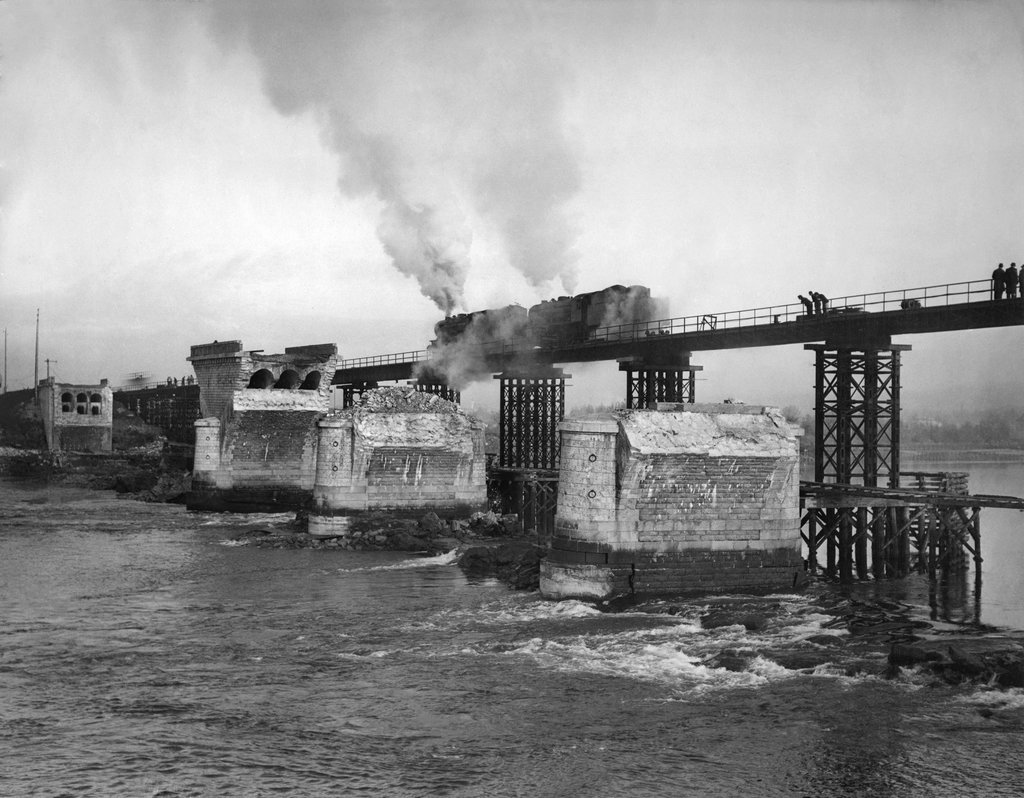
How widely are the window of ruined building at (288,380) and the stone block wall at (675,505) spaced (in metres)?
39.7

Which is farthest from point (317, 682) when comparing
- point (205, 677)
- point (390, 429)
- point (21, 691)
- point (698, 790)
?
point (390, 429)

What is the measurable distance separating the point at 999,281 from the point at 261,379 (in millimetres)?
47269

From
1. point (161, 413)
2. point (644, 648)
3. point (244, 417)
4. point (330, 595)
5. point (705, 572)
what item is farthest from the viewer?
point (161, 413)

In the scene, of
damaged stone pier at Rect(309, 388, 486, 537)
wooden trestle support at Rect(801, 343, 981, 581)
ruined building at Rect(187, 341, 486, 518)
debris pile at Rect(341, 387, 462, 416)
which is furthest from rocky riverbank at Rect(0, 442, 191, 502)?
wooden trestle support at Rect(801, 343, 981, 581)

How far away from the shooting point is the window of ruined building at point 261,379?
69062 mm

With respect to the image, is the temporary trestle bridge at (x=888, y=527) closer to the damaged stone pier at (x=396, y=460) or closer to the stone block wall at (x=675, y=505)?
the stone block wall at (x=675, y=505)

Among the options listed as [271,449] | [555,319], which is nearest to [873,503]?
[555,319]

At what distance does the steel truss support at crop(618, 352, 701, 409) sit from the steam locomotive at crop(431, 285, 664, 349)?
6.93ft

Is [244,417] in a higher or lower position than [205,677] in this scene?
higher

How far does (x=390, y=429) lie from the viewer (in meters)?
45.9

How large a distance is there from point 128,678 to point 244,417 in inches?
1508

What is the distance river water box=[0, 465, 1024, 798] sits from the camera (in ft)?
53.5

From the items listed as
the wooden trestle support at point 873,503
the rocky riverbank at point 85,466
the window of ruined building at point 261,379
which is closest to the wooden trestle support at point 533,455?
the wooden trestle support at point 873,503

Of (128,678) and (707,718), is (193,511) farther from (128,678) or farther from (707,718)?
(707,718)
